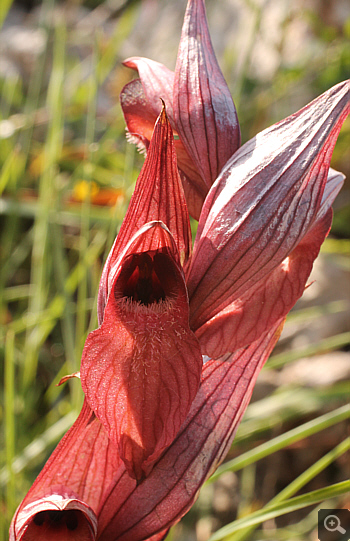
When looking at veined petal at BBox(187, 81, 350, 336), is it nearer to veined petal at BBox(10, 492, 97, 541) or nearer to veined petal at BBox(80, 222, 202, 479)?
veined petal at BBox(80, 222, 202, 479)

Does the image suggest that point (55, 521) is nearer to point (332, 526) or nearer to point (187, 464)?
point (187, 464)

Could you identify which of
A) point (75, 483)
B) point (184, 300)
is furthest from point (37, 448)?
point (184, 300)

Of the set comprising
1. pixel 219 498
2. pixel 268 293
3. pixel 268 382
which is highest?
pixel 268 293

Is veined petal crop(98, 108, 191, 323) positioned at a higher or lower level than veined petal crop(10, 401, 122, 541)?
higher

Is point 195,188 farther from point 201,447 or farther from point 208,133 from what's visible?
point 201,447

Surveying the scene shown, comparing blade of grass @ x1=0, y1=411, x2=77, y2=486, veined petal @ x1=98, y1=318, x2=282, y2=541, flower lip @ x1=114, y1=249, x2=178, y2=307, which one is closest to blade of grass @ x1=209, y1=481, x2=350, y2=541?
veined petal @ x1=98, y1=318, x2=282, y2=541

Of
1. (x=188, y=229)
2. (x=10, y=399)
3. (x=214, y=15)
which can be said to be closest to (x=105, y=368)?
(x=188, y=229)

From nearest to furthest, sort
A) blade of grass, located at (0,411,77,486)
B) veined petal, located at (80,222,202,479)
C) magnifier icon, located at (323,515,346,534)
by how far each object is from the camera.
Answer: veined petal, located at (80,222,202,479), magnifier icon, located at (323,515,346,534), blade of grass, located at (0,411,77,486)
